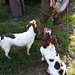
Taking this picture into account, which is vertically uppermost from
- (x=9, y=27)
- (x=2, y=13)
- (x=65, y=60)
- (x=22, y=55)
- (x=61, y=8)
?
(x=61, y=8)

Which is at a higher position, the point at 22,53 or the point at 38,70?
the point at 22,53

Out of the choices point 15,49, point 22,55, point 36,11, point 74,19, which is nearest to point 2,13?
point 36,11

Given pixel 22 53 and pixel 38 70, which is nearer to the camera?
pixel 38 70

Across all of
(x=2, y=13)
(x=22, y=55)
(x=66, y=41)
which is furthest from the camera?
(x=2, y=13)

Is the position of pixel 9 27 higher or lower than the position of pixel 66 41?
higher

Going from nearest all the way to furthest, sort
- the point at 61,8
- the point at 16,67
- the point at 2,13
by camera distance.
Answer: the point at 61,8 < the point at 16,67 < the point at 2,13

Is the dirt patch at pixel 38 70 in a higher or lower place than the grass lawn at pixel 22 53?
lower

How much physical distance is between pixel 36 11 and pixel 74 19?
1.85 m

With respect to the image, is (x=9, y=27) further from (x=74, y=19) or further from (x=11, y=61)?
(x=74, y=19)

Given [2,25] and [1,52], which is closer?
[1,52]

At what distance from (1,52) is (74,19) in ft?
11.4

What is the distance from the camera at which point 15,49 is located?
10.0 feet

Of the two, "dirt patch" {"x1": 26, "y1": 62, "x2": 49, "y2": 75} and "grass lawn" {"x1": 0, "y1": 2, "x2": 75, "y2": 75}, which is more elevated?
"grass lawn" {"x1": 0, "y1": 2, "x2": 75, "y2": 75}

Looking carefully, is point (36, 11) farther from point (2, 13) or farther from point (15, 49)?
point (15, 49)
